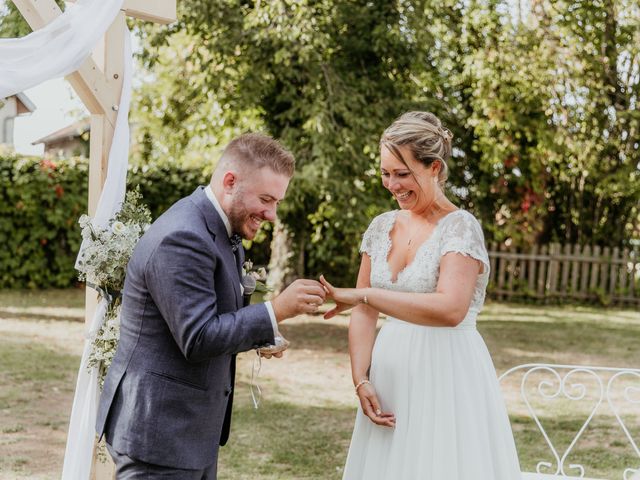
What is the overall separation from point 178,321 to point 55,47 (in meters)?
1.76

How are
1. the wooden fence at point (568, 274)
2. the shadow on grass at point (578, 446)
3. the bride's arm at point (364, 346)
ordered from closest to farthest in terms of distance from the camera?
the bride's arm at point (364, 346), the shadow on grass at point (578, 446), the wooden fence at point (568, 274)

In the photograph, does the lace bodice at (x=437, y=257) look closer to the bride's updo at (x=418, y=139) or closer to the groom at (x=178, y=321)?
the bride's updo at (x=418, y=139)

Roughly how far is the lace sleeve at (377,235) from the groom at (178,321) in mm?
742

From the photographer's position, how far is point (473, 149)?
14320 mm

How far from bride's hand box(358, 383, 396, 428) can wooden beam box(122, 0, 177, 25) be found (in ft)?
7.37

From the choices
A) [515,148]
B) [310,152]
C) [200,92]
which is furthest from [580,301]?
[200,92]

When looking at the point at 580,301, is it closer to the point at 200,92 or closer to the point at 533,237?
the point at 533,237

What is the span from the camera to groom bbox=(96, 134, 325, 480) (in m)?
2.39

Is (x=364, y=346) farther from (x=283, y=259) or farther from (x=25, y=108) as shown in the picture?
(x=283, y=259)

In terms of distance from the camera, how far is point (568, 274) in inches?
593

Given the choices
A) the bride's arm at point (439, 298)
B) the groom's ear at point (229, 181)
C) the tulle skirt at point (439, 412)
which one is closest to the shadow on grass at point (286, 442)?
the tulle skirt at point (439, 412)

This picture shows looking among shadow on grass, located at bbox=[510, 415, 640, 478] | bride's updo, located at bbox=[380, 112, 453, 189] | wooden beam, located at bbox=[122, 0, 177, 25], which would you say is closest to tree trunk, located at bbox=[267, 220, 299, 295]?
shadow on grass, located at bbox=[510, 415, 640, 478]

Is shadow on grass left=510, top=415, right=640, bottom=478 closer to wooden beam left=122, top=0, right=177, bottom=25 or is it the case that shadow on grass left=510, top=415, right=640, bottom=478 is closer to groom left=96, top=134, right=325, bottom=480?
groom left=96, top=134, right=325, bottom=480

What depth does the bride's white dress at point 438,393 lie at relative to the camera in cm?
301
